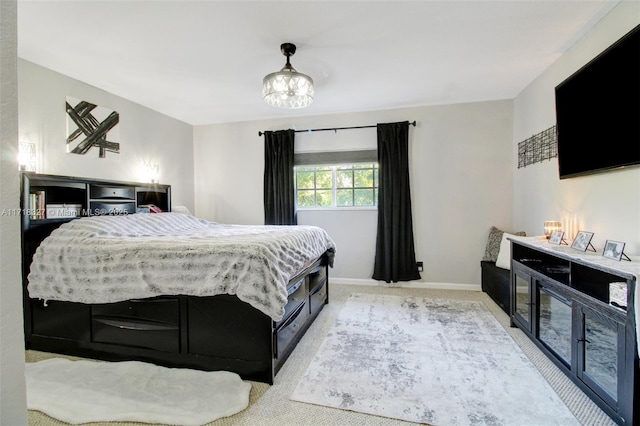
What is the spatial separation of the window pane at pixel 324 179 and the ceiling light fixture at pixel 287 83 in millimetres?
1905

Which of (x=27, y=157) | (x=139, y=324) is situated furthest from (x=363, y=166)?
(x=27, y=157)

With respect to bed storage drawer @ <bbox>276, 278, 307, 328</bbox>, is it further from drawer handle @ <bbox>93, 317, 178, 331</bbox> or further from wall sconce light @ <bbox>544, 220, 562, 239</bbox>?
wall sconce light @ <bbox>544, 220, 562, 239</bbox>

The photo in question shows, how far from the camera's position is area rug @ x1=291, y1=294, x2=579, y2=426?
1.62m

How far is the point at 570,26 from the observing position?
2201 millimetres

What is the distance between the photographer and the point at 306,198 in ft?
14.6

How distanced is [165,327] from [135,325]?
239 mm

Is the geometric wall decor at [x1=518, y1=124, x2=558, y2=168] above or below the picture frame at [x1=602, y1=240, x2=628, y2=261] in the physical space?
above

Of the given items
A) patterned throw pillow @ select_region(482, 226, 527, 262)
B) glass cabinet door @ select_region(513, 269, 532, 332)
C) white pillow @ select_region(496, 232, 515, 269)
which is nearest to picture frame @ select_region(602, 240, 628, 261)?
glass cabinet door @ select_region(513, 269, 532, 332)

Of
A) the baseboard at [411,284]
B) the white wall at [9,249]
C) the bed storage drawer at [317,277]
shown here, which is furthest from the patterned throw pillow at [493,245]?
the white wall at [9,249]

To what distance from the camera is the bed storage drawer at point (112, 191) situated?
2.91 m

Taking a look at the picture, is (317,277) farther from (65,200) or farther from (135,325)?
(65,200)

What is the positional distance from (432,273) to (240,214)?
294 centimetres

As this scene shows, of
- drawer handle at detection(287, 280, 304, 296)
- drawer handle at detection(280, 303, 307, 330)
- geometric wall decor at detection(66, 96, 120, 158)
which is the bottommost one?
drawer handle at detection(280, 303, 307, 330)

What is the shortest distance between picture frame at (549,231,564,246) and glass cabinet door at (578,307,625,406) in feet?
2.45
